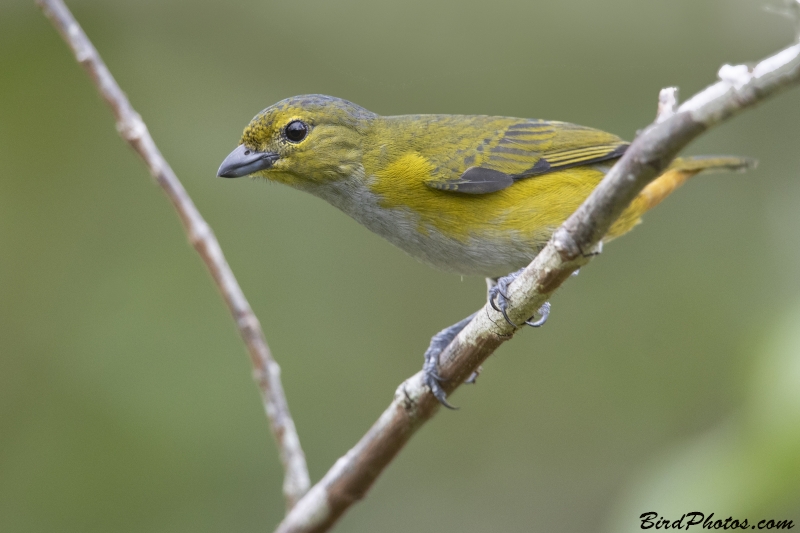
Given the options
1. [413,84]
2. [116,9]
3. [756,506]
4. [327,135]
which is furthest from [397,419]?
[116,9]

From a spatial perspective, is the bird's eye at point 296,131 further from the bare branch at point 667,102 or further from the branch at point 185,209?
the bare branch at point 667,102

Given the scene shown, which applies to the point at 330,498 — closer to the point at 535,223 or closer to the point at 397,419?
the point at 397,419

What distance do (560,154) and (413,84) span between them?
9.79ft

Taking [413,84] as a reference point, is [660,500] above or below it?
below

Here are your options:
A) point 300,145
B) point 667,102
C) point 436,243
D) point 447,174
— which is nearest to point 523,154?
point 447,174

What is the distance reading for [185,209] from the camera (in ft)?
9.26

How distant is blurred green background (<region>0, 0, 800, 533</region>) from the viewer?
559 centimetres

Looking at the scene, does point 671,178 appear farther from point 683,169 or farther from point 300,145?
point 300,145

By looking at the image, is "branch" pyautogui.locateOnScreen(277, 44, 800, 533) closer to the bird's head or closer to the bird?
the bird

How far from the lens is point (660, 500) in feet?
7.43

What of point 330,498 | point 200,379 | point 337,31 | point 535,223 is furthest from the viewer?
point 337,31

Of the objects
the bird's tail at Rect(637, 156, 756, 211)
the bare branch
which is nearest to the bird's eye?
the bird's tail at Rect(637, 156, 756, 211)

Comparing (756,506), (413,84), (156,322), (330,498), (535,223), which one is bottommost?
(756,506)

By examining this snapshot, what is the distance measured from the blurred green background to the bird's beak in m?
2.40
